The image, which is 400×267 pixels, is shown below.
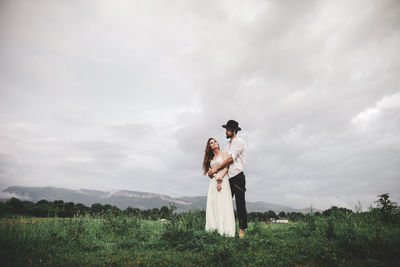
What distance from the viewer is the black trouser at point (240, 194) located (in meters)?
6.62

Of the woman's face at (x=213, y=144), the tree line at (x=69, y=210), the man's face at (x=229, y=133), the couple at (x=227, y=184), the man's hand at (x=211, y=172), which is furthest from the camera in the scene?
the tree line at (x=69, y=210)

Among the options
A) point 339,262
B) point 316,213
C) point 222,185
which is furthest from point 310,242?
point 316,213

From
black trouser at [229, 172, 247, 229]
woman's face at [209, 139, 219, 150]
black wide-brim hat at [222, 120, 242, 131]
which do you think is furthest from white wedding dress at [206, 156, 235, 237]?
black wide-brim hat at [222, 120, 242, 131]

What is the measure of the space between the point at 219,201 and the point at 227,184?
1.88 ft

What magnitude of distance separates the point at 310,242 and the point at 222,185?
2.70 metres

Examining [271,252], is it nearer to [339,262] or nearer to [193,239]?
[339,262]

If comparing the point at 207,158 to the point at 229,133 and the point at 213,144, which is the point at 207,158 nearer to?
the point at 213,144

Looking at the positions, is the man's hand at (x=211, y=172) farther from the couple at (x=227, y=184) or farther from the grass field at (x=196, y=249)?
the grass field at (x=196, y=249)

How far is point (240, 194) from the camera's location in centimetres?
673

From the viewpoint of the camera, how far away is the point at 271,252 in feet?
16.2

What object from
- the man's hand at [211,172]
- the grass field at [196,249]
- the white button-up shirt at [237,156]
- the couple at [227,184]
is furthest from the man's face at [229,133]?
the grass field at [196,249]

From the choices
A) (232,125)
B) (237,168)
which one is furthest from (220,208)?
(232,125)

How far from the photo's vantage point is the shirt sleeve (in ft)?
22.2

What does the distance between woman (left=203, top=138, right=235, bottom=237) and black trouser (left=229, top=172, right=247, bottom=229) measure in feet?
1.04
